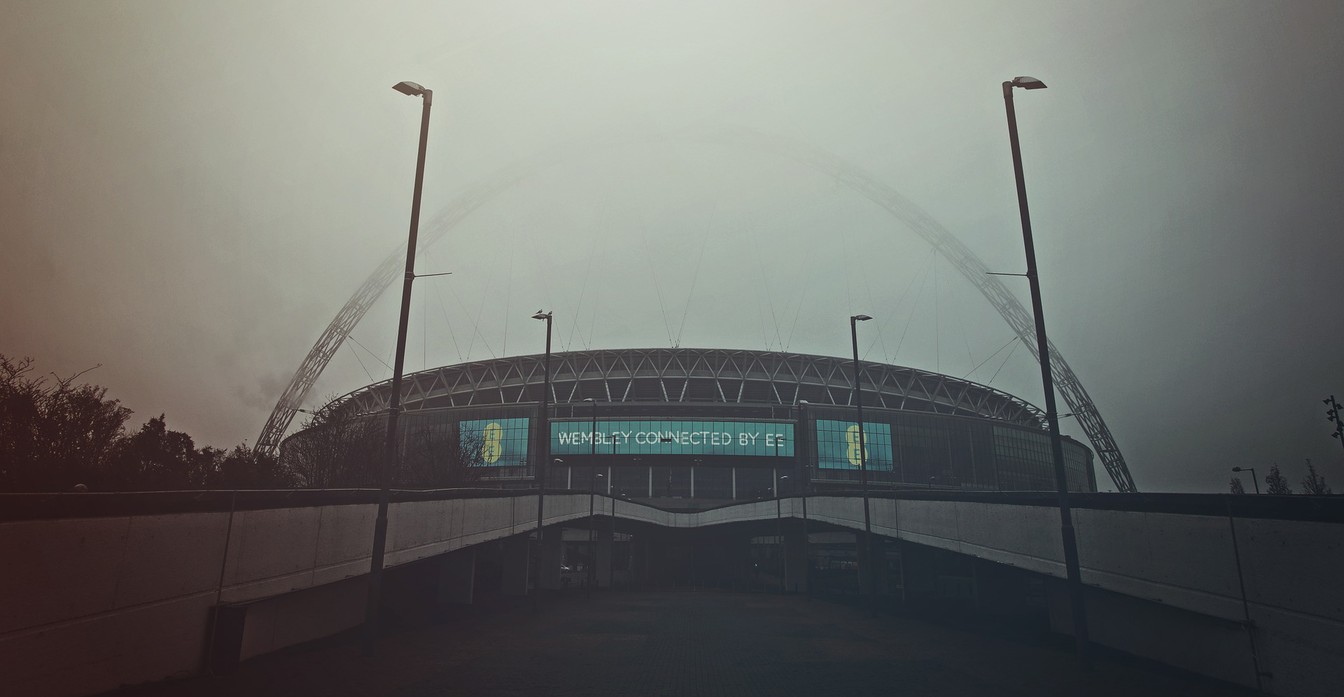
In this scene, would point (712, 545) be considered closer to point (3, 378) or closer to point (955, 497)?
point (955, 497)

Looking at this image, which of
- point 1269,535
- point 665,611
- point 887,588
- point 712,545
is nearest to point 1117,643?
point 1269,535

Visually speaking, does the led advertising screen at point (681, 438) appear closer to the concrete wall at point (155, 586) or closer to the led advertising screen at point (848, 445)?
the led advertising screen at point (848, 445)

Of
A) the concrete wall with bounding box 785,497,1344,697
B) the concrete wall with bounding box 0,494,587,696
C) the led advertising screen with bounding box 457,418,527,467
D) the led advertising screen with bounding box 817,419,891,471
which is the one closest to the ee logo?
the led advertising screen with bounding box 817,419,891,471

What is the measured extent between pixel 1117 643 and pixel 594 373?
94.8m

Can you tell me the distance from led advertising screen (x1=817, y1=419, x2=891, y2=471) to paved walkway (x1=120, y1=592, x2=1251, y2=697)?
7473 cm

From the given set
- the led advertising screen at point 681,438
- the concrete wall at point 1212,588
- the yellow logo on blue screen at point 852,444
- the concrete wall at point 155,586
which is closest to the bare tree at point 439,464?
the led advertising screen at point 681,438

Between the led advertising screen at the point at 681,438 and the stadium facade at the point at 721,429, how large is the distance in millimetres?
142

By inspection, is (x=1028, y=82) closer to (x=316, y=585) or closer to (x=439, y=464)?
(x=316, y=585)

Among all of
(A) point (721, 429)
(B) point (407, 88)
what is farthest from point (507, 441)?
(B) point (407, 88)

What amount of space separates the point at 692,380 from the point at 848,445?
25427 mm

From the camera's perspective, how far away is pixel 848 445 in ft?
336

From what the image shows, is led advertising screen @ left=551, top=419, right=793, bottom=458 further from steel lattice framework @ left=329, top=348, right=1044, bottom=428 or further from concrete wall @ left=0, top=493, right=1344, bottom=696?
concrete wall @ left=0, top=493, right=1344, bottom=696

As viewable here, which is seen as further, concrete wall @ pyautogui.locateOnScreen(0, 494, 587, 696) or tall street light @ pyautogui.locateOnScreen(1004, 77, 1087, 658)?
tall street light @ pyautogui.locateOnScreen(1004, 77, 1087, 658)

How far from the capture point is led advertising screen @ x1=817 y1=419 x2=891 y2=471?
99.9 metres
